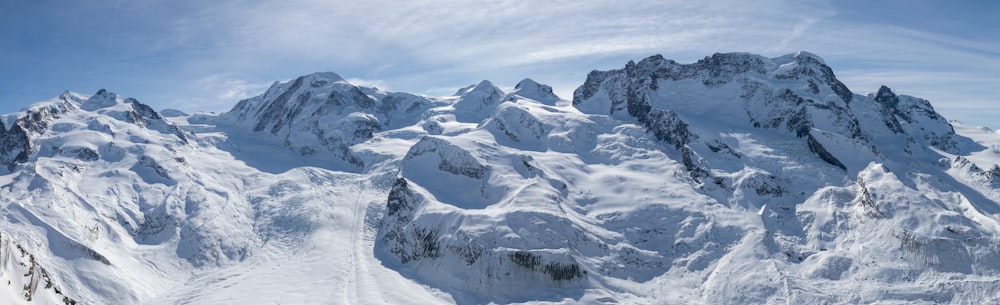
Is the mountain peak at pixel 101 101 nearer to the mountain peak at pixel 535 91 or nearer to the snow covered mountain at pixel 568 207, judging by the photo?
the snow covered mountain at pixel 568 207

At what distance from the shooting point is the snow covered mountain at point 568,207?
7050cm

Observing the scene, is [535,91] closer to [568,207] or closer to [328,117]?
[328,117]

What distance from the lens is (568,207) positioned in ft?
Answer: 297

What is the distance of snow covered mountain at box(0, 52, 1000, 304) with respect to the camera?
231 ft

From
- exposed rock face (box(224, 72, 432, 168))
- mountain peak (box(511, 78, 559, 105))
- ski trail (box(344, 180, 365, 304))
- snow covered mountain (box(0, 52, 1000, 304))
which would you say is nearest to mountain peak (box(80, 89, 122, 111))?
snow covered mountain (box(0, 52, 1000, 304))

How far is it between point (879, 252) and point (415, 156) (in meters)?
72.7

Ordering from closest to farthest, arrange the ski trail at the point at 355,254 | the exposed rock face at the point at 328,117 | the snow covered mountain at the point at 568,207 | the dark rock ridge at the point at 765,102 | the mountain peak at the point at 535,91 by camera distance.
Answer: the snow covered mountain at the point at 568,207
the ski trail at the point at 355,254
the dark rock ridge at the point at 765,102
the exposed rock face at the point at 328,117
the mountain peak at the point at 535,91

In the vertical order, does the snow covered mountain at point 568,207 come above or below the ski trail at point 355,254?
above

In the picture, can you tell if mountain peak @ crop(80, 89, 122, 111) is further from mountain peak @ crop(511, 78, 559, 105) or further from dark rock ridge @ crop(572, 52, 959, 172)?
dark rock ridge @ crop(572, 52, 959, 172)

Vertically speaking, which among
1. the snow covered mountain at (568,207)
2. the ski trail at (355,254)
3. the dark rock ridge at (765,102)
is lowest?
the ski trail at (355,254)

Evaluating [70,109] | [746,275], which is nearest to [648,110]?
[746,275]

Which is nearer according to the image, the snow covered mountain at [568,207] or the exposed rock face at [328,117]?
the snow covered mountain at [568,207]

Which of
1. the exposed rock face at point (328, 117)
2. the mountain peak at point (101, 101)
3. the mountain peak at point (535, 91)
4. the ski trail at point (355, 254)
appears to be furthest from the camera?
the mountain peak at point (535, 91)

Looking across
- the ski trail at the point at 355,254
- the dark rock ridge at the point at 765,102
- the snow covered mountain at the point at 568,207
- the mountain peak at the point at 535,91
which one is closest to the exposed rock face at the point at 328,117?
the snow covered mountain at the point at 568,207
